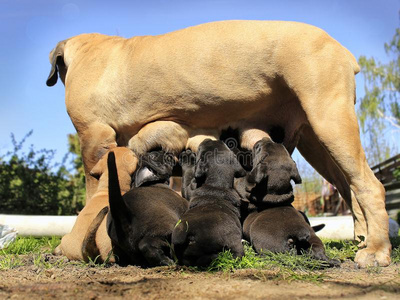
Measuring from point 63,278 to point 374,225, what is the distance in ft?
7.54

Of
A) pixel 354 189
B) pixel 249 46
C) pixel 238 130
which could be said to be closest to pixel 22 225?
pixel 238 130

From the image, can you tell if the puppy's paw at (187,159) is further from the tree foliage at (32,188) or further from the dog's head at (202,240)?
the tree foliage at (32,188)

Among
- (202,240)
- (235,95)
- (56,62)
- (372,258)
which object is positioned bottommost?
(372,258)

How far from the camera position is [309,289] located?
2174 mm

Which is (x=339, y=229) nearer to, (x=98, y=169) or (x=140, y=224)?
(x=98, y=169)

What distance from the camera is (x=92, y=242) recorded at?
3352mm

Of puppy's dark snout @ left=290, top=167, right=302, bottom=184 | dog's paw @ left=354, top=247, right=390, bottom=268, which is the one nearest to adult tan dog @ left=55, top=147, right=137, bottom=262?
puppy's dark snout @ left=290, top=167, right=302, bottom=184

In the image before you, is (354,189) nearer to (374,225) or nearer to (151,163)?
(374,225)

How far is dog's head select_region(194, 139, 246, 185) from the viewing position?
3.69 m

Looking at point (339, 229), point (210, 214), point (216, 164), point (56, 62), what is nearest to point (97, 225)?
point (210, 214)

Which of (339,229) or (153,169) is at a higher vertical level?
(153,169)

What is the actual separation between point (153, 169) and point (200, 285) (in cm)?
187

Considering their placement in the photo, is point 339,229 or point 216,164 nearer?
point 216,164

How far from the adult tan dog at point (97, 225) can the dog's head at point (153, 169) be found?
0.45 ft
